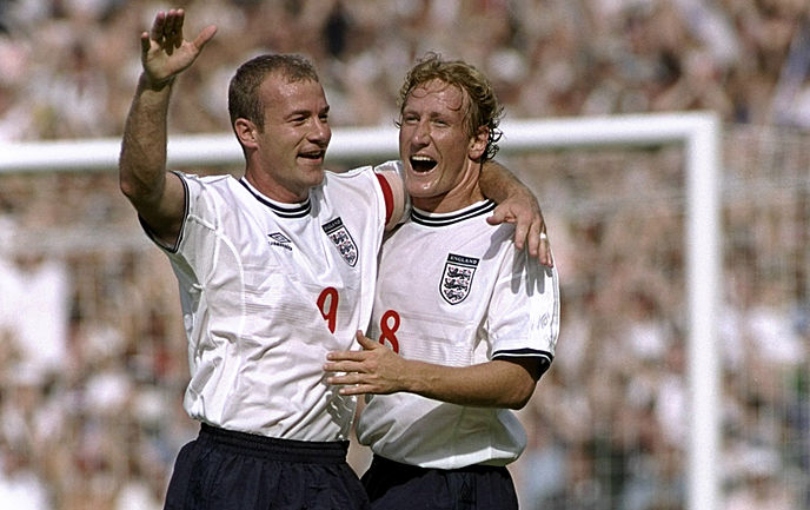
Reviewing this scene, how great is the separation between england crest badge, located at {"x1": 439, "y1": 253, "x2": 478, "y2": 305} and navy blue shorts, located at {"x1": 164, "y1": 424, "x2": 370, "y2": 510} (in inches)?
23.0

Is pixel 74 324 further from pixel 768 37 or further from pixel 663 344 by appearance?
pixel 768 37

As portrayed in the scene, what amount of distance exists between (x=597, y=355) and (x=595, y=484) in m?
0.66

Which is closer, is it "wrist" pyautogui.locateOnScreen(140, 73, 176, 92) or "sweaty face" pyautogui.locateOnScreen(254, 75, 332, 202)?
"wrist" pyautogui.locateOnScreen(140, 73, 176, 92)

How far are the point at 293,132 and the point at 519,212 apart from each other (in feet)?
2.30

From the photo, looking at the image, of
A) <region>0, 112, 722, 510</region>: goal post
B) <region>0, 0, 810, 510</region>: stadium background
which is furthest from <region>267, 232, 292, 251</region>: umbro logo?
<region>0, 0, 810, 510</region>: stadium background

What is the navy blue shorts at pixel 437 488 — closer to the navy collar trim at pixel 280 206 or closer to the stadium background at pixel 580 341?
the navy collar trim at pixel 280 206

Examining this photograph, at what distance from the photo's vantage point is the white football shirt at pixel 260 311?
4.36 metres

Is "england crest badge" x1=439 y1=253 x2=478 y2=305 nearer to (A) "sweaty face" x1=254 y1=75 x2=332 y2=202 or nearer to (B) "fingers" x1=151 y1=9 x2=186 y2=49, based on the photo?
(A) "sweaty face" x1=254 y1=75 x2=332 y2=202

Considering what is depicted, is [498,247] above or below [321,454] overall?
above

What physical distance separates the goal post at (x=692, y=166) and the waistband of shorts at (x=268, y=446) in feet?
7.92

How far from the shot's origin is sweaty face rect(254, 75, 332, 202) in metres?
4.42

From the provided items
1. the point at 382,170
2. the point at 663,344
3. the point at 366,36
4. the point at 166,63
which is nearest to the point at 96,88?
the point at 366,36

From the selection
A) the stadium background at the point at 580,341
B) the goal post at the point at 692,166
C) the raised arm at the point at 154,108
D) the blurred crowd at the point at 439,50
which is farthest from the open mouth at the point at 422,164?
the blurred crowd at the point at 439,50

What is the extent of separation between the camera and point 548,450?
781 centimetres
